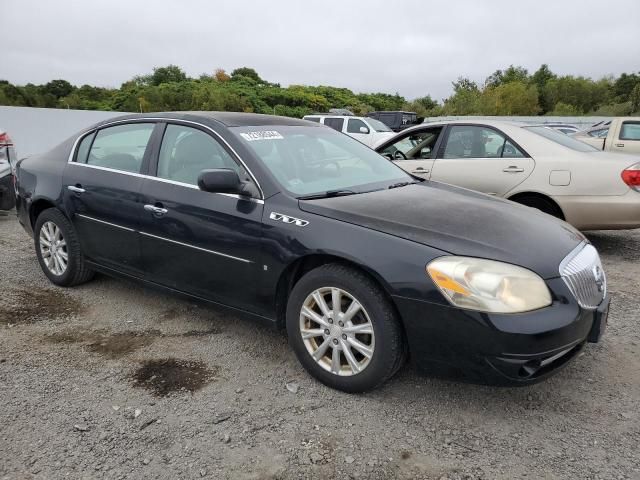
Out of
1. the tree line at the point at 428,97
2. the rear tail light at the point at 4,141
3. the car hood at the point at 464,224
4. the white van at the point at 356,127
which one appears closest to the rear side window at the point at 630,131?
the white van at the point at 356,127

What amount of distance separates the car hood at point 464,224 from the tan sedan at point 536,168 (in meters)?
2.28

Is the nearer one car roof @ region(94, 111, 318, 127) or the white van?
car roof @ region(94, 111, 318, 127)

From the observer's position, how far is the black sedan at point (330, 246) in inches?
98.8

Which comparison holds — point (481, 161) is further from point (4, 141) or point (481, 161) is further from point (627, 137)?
point (627, 137)

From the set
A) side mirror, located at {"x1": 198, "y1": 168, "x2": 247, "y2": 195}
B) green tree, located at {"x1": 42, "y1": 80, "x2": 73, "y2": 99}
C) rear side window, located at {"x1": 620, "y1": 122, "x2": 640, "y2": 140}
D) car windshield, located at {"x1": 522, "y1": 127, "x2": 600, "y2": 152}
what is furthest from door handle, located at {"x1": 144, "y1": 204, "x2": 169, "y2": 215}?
green tree, located at {"x1": 42, "y1": 80, "x2": 73, "y2": 99}

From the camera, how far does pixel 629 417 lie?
270cm

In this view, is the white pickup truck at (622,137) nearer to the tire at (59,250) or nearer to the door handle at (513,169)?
the door handle at (513,169)

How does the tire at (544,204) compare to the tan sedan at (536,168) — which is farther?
the tire at (544,204)

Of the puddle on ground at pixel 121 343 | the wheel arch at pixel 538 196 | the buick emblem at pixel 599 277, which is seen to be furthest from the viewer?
the wheel arch at pixel 538 196

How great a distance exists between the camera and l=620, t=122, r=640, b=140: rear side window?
10383 millimetres

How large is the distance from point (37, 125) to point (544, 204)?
34.1 ft

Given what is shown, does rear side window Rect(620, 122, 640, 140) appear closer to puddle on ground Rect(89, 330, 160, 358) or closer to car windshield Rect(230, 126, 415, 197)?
car windshield Rect(230, 126, 415, 197)

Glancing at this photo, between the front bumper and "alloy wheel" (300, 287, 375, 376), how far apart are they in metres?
0.25

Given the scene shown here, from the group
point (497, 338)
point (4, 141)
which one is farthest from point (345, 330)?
point (4, 141)
